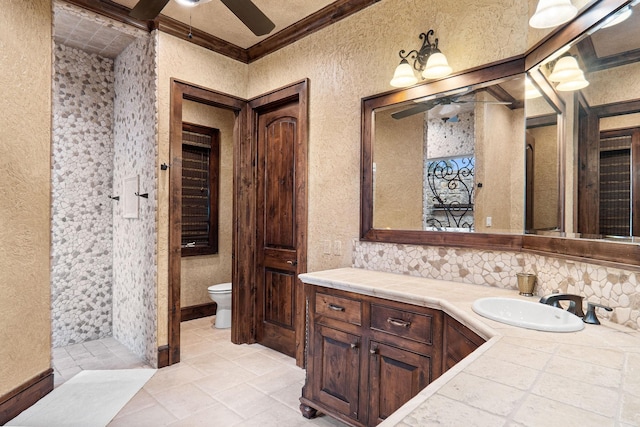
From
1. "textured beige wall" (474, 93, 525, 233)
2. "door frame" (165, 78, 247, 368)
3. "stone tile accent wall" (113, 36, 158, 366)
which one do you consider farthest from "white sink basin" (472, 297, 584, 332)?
"stone tile accent wall" (113, 36, 158, 366)

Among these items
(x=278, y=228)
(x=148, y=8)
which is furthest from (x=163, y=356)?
(x=148, y=8)

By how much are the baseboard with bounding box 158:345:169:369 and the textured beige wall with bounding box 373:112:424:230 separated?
2.10m

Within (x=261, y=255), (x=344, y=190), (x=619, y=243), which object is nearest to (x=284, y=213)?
(x=261, y=255)

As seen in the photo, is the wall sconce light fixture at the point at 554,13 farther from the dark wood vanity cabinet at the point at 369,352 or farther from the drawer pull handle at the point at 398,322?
the drawer pull handle at the point at 398,322

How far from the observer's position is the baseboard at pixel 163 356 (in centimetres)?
309

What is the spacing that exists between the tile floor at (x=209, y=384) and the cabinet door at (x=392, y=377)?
21.1 inches

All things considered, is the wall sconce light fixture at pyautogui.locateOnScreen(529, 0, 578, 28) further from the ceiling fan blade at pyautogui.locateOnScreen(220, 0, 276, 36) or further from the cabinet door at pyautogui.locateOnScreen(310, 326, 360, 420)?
the cabinet door at pyautogui.locateOnScreen(310, 326, 360, 420)

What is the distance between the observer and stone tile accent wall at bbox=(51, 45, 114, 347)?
11.7 feet

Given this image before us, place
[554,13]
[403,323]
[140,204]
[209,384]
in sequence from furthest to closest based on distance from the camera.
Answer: [140,204], [209,384], [403,323], [554,13]

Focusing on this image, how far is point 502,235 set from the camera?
6.87 feet

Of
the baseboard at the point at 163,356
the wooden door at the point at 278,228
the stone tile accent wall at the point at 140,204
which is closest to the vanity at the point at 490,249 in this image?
the wooden door at the point at 278,228

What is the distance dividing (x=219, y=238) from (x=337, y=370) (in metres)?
3.16

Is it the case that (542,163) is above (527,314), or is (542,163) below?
above

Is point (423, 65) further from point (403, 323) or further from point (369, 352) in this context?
point (369, 352)
